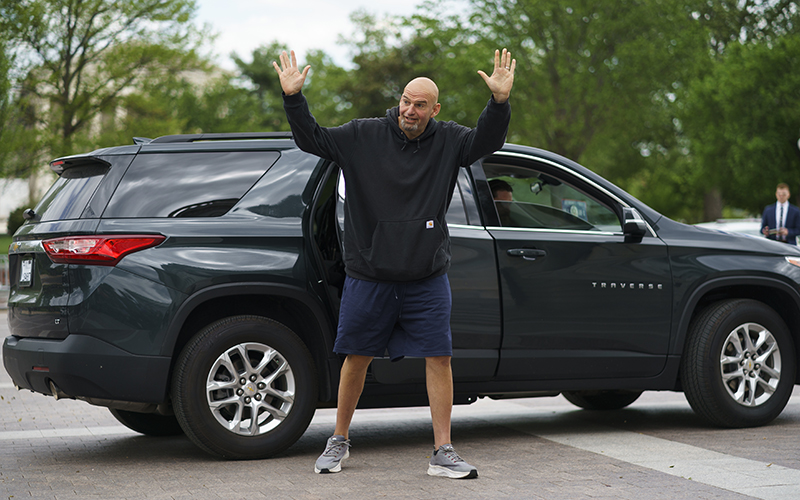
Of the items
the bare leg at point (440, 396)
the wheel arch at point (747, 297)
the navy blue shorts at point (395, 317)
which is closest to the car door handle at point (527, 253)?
the navy blue shorts at point (395, 317)

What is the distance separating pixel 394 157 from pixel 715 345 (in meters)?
2.58

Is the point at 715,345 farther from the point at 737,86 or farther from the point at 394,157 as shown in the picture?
the point at 737,86

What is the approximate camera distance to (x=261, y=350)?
4867 millimetres

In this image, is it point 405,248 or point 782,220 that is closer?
point 405,248

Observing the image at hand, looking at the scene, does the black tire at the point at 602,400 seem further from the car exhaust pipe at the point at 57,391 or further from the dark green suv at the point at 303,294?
the car exhaust pipe at the point at 57,391

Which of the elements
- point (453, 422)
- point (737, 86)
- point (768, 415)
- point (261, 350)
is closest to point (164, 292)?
point (261, 350)

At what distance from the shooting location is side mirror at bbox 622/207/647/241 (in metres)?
5.52

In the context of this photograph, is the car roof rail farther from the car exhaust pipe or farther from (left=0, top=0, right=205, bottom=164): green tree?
(left=0, top=0, right=205, bottom=164): green tree

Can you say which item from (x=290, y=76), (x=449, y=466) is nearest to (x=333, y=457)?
(x=449, y=466)

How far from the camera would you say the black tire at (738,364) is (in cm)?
575

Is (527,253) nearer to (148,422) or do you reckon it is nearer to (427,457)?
(427,457)

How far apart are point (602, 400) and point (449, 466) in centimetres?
274

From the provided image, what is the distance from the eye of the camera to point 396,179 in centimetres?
444

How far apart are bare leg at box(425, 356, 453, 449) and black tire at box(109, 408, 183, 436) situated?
2068 millimetres
